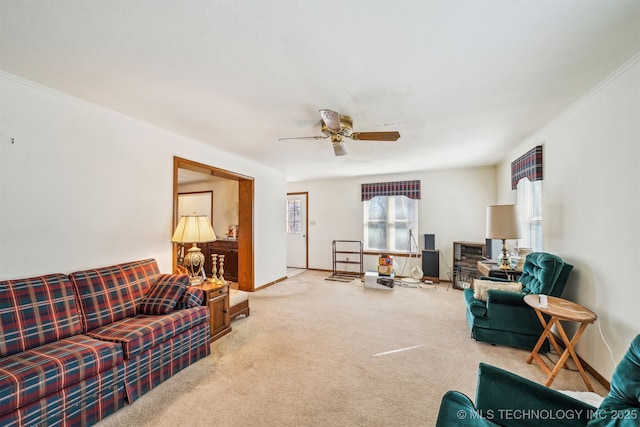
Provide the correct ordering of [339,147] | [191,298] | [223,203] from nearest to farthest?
[191,298], [339,147], [223,203]

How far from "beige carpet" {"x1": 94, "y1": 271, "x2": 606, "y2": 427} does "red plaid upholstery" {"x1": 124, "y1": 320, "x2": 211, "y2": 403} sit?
2.6 inches

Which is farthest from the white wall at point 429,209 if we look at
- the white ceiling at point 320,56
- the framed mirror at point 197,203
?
the white ceiling at point 320,56

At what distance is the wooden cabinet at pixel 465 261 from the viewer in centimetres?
477

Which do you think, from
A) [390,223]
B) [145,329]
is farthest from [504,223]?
[145,329]

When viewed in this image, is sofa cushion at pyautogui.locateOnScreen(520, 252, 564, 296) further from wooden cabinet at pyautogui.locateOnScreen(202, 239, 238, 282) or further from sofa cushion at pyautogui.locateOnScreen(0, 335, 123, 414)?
wooden cabinet at pyautogui.locateOnScreen(202, 239, 238, 282)

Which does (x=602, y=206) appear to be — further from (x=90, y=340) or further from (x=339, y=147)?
(x=90, y=340)

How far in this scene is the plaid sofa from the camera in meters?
1.48

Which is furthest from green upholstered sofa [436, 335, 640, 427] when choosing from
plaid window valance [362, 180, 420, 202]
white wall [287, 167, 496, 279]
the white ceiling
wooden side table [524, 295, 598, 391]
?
plaid window valance [362, 180, 420, 202]

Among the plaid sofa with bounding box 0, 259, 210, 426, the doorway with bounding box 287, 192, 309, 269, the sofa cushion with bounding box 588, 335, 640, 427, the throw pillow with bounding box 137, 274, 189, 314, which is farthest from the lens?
the doorway with bounding box 287, 192, 309, 269

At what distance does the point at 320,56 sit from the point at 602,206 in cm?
247

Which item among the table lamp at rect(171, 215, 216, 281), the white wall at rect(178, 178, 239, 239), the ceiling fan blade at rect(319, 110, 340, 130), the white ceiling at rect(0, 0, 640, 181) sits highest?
the white ceiling at rect(0, 0, 640, 181)

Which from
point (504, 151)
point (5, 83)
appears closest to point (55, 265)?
point (5, 83)

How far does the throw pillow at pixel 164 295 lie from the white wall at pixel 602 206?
354 centimetres

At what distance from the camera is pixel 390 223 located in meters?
6.11
